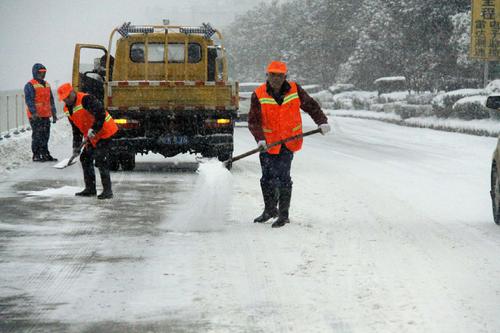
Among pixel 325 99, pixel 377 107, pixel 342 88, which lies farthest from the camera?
pixel 342 88

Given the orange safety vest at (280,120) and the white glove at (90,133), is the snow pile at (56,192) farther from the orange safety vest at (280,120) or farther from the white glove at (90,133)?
the orange safety vest at (280,120)

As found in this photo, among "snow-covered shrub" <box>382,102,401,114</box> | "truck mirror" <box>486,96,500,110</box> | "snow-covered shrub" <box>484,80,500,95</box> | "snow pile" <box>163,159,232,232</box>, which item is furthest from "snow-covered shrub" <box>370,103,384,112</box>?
"truck mirror" <box>486,96,500,110</box>

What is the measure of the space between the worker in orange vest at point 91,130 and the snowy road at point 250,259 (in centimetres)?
34

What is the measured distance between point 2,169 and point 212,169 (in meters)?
6.45

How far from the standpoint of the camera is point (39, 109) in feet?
58.4

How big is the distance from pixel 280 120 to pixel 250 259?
2.33 m

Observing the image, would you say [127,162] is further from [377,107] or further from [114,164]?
[377,107]

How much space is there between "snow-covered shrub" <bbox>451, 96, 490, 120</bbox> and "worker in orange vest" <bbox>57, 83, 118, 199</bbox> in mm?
21813

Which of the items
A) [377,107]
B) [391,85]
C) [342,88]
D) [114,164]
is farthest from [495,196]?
[342,88]

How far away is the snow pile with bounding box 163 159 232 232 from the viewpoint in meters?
9.51

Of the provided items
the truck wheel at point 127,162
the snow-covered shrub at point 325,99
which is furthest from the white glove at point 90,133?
the snow-covered shrub at point 325,99

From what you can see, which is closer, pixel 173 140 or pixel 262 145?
pixel 262 145

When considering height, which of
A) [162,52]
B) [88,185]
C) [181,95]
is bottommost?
[88,185]

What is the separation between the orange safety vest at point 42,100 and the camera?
17.8 metres
